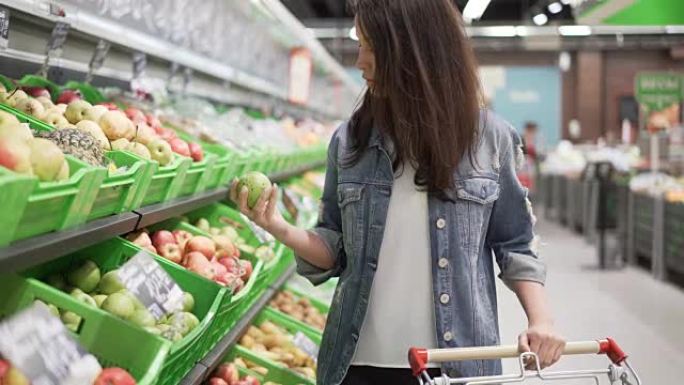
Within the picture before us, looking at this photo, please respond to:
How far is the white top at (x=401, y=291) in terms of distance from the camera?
2.23m

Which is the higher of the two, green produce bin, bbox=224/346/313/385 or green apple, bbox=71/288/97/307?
green apple, bbox=71/288/97/307

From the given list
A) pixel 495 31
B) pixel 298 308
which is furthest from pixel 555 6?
pixel 298 308

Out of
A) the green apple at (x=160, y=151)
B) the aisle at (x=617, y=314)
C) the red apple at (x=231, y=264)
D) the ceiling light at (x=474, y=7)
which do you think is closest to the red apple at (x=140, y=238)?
the green apple at (x=160, y=151)

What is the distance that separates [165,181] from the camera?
2555mm

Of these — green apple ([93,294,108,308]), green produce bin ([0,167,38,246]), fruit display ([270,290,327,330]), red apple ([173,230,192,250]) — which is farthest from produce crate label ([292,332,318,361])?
green produce bin ([0,167,38,246])

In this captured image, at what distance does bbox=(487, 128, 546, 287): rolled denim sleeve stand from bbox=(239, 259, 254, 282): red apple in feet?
3.51

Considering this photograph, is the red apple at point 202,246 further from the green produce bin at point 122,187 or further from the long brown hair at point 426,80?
the long brown hair at point 426,80

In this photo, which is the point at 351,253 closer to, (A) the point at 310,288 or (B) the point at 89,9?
(B) the point at 89,9

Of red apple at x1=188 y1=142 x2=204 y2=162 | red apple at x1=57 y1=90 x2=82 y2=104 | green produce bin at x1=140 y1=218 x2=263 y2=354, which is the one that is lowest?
green produce bin at x1=140 y1=218 x2=263 y2=354

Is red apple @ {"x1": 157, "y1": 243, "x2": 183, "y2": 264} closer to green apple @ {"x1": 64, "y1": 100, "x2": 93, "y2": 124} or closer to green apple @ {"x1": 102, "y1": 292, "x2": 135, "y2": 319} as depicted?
green apple @ {"x1": 64, "y1": 100, "x2": 93, "y2": 124}

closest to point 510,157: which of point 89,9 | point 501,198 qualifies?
point 501,198

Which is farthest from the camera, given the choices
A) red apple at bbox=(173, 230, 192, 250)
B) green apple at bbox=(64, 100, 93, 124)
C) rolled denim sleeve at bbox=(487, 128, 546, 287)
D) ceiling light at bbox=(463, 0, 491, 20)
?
ceiling light at bbox=(463, 0, 491, 20)

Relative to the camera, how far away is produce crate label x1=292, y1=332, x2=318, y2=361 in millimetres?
3943

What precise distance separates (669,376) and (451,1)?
429 cm
